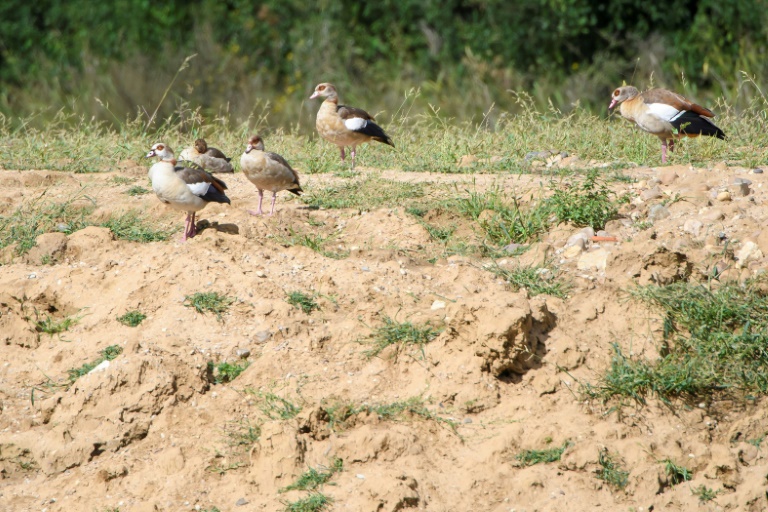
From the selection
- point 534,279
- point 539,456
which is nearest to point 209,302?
point 534,279

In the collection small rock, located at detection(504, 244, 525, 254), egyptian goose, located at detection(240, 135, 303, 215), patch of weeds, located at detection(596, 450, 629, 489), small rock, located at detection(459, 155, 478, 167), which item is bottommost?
small rock, located at detection(459, 155, 478, 167)

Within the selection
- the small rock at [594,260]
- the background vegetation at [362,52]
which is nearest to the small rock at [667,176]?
the small rock at [594,260]

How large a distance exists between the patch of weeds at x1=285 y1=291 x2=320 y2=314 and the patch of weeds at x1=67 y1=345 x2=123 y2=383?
1080 mm

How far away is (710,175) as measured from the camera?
7516 millimetres

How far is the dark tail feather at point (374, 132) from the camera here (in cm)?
902

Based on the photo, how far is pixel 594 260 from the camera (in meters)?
6.47

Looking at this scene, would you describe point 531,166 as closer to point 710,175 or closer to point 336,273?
point 710,175

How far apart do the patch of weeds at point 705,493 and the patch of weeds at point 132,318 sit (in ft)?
11.2

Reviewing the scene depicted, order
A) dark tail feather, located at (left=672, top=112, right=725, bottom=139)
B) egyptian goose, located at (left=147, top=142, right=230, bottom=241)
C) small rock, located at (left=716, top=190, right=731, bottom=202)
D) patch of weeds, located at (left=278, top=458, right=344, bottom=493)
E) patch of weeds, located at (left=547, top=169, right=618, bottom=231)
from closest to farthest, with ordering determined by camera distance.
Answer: patch of weeds, located at (left=278, top=458, right=344, bottom=493) < egyptian goose, located at (left=147, top=142, right=230, bottom=241) < patch of weeds, located at (left=547, top=169, right=618, bottom=231) < small rock, located at (left=716, top=190, right=731, bottom=202) < dark tail feather, located at (left=672, top=112, right=725, bottom=139)

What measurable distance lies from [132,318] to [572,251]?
2920 mm

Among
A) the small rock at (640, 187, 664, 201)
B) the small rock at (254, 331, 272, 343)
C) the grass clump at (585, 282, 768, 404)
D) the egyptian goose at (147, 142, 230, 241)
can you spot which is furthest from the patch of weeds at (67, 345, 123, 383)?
the small rock at (640, 187, 664, 201)

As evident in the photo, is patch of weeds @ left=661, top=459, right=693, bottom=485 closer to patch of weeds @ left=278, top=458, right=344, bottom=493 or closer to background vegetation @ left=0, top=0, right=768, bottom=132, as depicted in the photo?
patch of weeds @ left=278, top=458, right=344, bottom=493

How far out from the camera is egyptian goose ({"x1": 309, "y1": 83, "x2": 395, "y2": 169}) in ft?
29.6

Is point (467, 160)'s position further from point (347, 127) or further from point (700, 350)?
point (700, 350)
